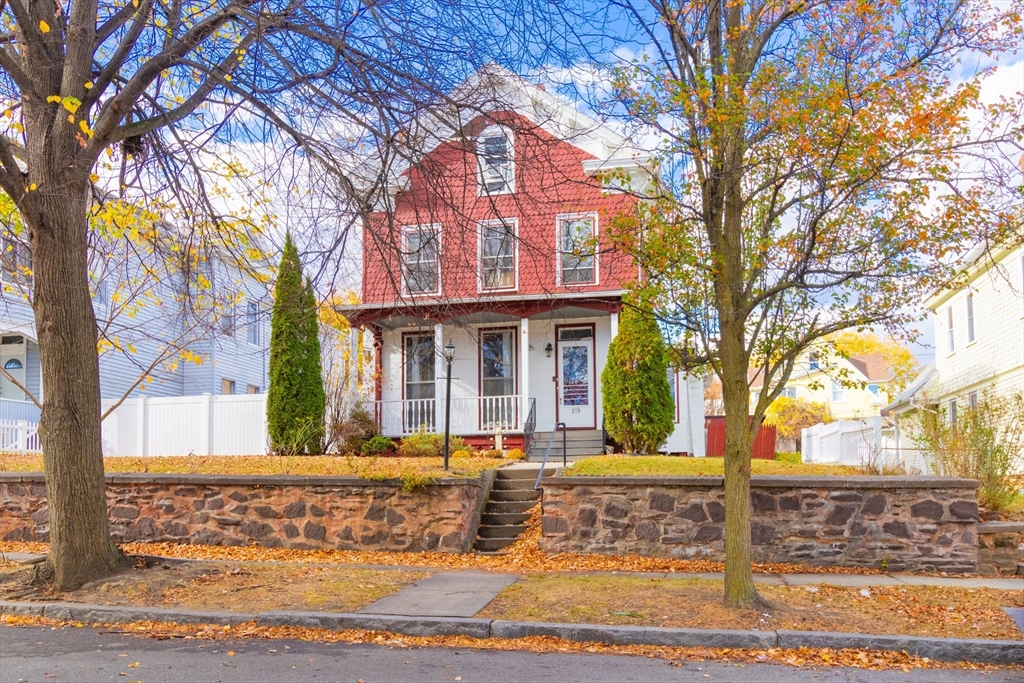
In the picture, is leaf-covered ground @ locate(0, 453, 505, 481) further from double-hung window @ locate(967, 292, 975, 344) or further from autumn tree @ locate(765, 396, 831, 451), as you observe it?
autumn tree @ locate(765, 396, 831, 451)

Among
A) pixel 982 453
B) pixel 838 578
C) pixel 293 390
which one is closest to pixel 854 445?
pixel 982 453

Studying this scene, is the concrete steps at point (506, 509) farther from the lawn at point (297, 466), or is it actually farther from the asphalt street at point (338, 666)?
the asphalt street at point (338, 666)

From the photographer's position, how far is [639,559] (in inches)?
440

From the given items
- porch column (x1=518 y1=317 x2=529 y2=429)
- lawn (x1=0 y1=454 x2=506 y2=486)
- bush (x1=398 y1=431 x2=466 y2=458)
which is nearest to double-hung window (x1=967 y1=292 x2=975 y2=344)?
porch column (x1=518 y1=317 x2=529 y2=429)

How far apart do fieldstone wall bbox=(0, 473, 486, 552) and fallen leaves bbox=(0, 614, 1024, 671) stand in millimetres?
4026

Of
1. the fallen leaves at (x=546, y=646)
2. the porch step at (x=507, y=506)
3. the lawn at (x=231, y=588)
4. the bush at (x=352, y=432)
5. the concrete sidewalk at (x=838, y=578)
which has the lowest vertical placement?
the fallen leaves at (x=546, y=646)

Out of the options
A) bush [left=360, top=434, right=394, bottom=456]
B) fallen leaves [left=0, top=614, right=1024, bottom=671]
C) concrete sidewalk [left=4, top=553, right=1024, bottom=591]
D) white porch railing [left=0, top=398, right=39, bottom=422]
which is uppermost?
white porch railing [left=0, top=398, right=39, bottom=422]

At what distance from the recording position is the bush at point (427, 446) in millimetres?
18016

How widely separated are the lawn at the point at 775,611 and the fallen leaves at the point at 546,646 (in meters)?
0.36

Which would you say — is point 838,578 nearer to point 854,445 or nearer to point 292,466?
point 292,466

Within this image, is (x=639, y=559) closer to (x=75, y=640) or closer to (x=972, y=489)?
(x=972, y=489)

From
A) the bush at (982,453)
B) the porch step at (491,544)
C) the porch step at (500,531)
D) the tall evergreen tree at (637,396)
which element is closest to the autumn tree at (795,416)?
the tall evergreen tree at (637,396)

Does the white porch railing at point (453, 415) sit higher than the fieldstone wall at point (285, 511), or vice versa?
the white porch railing at point (453, 415)

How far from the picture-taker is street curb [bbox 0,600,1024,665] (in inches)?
277
